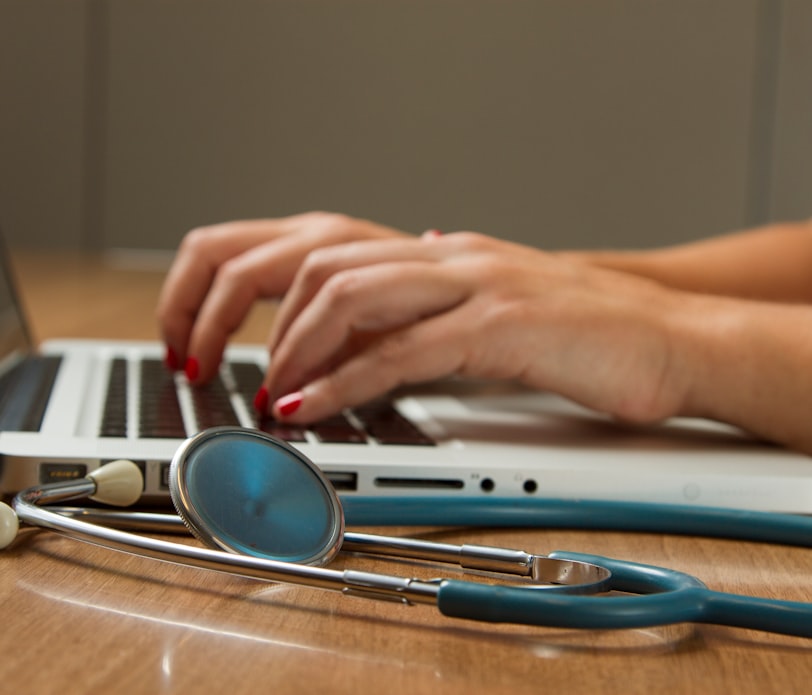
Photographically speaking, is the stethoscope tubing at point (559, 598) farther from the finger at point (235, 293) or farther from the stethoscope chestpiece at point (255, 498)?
the finger at point (235, 293)

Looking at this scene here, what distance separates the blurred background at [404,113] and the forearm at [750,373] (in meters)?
2.90

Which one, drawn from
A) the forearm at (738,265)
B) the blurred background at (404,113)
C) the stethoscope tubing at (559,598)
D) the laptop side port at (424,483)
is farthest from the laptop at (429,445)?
the blurred background at (404,113)

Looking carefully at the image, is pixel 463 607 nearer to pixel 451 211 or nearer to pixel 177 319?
pixel 177 319

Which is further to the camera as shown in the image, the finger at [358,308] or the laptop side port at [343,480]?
the finger at [358,308]

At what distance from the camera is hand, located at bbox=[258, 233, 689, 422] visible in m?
0.61

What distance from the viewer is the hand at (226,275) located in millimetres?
769

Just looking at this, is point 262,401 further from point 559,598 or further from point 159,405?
point 559,598

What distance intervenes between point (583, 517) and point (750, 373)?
0.21 metres

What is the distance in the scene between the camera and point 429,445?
22.1 inches

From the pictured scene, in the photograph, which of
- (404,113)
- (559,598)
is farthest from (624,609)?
(404,113)

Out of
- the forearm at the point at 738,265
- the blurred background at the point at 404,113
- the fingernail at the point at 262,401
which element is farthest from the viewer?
the blurred background at the point at 404,113

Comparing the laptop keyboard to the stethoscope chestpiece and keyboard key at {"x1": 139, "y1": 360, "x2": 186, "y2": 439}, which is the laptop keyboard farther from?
the stethoscope chestpiece

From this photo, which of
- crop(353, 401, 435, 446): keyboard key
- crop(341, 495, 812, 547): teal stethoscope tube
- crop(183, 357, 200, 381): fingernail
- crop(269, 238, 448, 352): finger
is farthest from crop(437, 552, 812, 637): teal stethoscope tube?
Result: crop(183, 357, 200, 381): fingernail

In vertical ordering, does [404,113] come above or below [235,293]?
above
